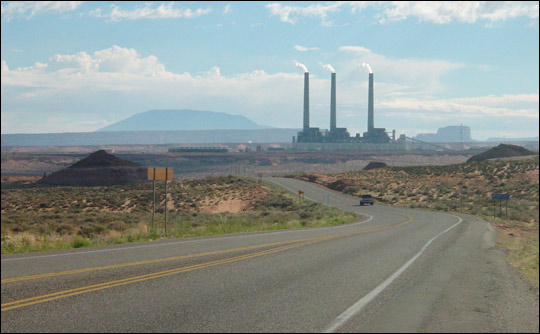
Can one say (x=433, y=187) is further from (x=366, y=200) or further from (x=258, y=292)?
(x=258, y=292)

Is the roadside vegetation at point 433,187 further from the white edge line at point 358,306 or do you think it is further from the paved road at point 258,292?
the white edge line at point 358,306

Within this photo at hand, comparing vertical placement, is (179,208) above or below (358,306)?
below

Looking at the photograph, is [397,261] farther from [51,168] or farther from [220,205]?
[51,168]

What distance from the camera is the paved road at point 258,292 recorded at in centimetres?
725

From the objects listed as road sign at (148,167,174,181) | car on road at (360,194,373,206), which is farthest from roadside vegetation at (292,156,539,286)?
road sign at (148,167,174,181)

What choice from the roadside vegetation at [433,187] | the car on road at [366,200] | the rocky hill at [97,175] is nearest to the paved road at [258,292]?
the roadside vegetation at [433,187]

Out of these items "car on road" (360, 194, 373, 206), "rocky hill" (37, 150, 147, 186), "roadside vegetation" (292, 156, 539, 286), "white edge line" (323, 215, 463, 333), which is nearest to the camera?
"white edge line" (323, 215, 463, 333)

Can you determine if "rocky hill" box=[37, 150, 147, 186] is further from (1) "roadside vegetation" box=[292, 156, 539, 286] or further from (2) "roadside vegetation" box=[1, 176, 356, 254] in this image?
(1) "roadside vegetation" box=[292, 156, 539, 286]

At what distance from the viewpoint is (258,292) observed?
9.41 meters

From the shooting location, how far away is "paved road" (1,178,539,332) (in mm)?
7246

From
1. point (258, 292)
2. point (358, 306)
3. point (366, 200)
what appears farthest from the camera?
Result: point (366, 200)

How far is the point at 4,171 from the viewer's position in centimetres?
16038

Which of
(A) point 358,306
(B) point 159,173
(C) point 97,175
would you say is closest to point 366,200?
(B) point 159,173

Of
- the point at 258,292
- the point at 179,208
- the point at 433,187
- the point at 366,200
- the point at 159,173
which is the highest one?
the point at 159,173
